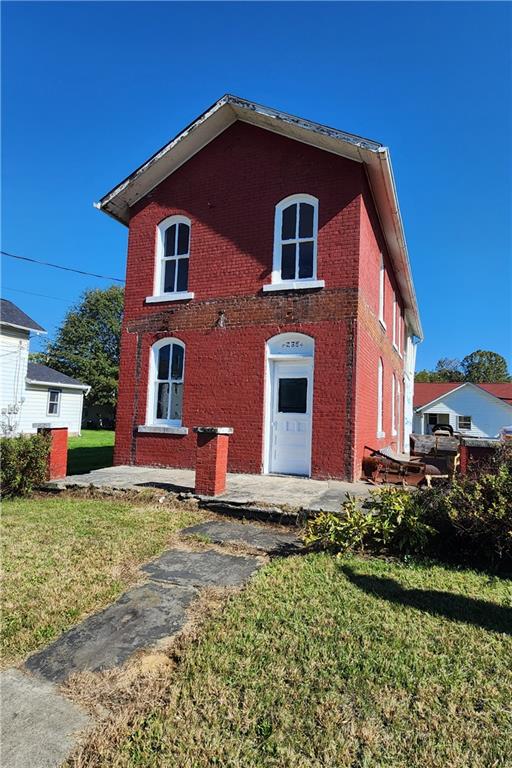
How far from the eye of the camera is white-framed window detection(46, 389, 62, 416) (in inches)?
1122

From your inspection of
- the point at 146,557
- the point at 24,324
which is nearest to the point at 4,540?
the point at 146,557

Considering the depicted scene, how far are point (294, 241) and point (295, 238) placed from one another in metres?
0.09

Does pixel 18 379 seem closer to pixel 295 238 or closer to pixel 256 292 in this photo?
pixel 256 292

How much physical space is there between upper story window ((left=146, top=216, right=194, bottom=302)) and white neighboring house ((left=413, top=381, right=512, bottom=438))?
3097 cm

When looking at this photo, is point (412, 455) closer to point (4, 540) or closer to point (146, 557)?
point (146, 557)

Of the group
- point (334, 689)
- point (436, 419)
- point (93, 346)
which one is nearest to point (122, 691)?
point (334, 689)

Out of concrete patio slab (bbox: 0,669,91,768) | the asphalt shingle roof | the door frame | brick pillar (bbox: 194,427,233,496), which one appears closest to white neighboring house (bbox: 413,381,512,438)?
the asphalt shingle roof

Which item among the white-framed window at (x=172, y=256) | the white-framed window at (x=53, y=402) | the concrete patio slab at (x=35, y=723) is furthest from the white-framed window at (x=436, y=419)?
the concrete patio slab at (x=35, y=723)

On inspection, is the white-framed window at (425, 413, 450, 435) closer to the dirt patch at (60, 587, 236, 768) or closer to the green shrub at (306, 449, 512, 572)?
the green shrub at (306, 449, 512, 572)

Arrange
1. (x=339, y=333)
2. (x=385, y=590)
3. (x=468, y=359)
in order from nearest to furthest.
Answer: (x=385, y=590) → (x=339, y=333) → (x=468, y=359)

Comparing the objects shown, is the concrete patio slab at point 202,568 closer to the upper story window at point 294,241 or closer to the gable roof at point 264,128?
Result: the upper story window at point 294,241

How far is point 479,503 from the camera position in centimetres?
512

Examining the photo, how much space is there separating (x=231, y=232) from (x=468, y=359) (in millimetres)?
78176

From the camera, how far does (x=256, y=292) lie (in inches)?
411
